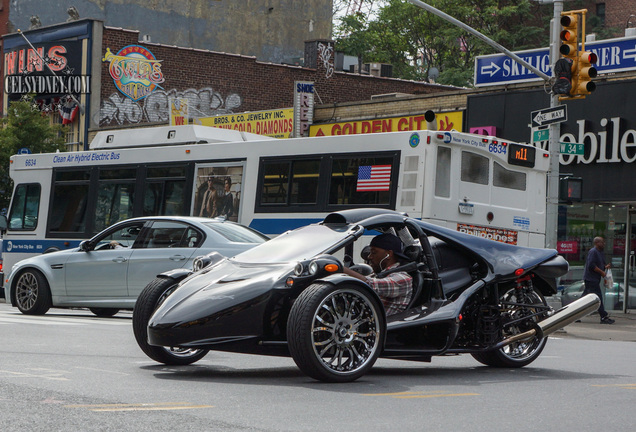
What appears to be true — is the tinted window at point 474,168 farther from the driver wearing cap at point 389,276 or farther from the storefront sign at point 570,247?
the driver wearing cap at point 389,276

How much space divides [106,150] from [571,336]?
9.98 metres

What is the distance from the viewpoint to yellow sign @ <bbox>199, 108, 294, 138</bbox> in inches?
1291

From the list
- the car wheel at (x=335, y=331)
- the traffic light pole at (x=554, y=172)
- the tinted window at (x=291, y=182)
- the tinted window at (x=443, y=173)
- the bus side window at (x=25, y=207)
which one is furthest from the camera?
the bus side window at (x=25, y=207)

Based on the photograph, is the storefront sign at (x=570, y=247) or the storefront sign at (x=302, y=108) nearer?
the storefront sign at (x=570, y=247)

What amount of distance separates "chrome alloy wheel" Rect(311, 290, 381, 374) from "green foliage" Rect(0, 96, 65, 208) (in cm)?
2784

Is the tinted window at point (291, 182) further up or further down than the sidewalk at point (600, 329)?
further up

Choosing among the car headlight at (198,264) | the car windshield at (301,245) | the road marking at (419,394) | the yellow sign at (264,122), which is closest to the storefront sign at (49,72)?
the yellow sign at (264,122)

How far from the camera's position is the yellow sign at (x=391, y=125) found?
27938 mm

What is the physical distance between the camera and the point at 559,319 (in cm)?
970

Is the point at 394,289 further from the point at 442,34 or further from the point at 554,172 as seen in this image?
the point at 442,34

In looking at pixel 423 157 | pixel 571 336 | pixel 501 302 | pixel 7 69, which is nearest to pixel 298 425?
pixel 501 302

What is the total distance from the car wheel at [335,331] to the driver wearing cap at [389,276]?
0.37 metres

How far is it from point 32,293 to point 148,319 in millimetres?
7960

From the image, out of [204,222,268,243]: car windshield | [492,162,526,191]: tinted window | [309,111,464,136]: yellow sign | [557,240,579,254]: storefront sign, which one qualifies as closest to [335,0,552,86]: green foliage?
[309,111,464,136]: yellow sign
